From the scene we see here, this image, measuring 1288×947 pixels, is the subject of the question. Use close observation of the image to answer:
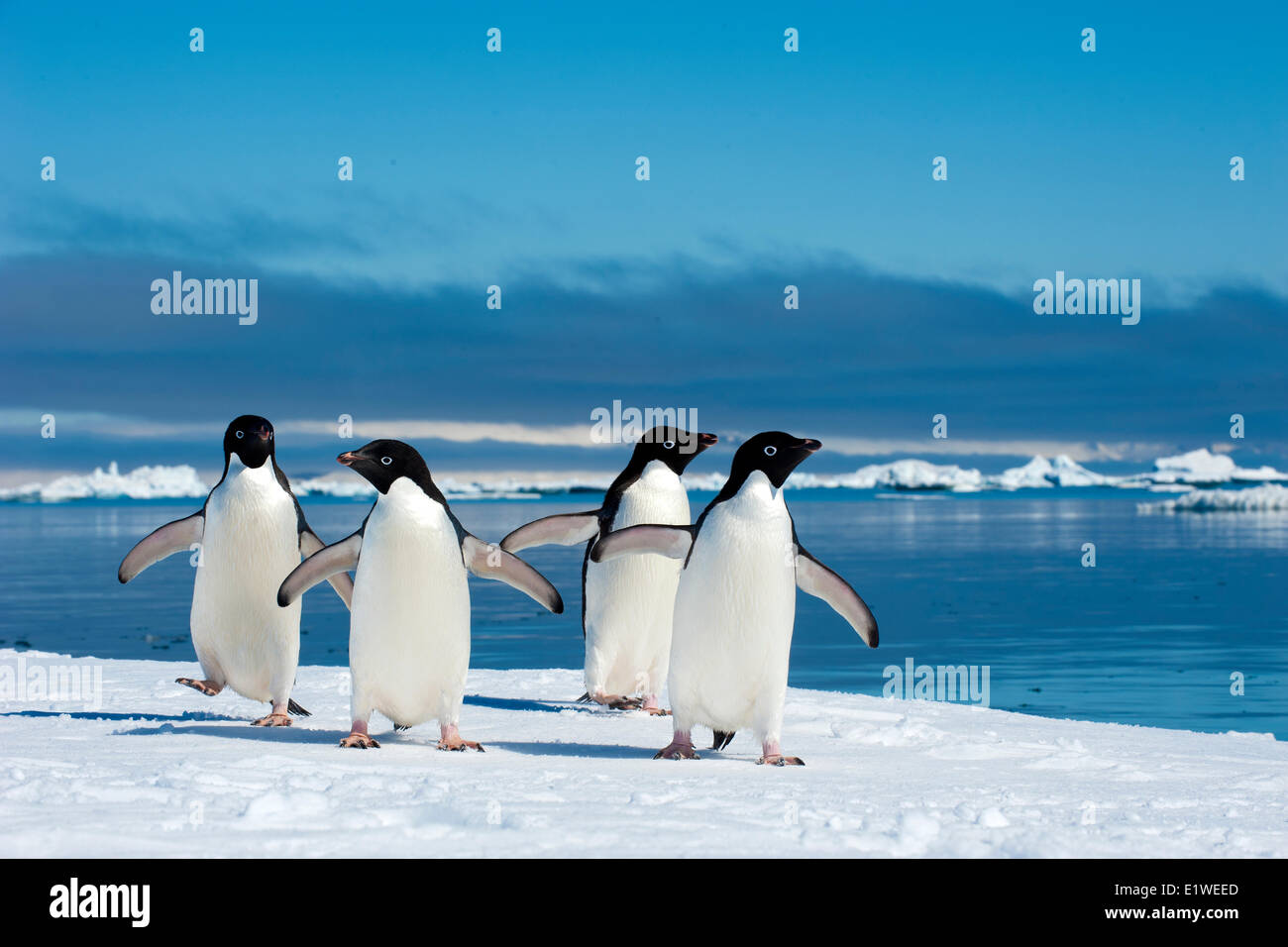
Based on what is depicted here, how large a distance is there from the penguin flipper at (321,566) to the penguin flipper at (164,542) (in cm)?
113

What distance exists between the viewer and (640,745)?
641 cm

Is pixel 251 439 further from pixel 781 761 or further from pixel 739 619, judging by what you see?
pixel 781 761

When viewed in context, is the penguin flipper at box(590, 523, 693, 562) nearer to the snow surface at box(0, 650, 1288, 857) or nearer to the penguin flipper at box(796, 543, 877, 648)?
the penguin flipper at box(796, 543, 877, 648)

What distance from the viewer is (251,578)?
691cm

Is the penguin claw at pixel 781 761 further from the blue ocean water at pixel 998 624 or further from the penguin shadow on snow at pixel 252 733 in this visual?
the blue ocean water at pixel 998 624

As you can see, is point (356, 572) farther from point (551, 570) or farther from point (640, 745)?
point (551, 570)

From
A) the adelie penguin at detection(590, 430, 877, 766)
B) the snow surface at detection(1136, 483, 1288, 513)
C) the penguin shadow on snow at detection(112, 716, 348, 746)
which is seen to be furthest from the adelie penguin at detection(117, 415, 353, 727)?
the snow surface at detection(1136, 483, 1288, 513)

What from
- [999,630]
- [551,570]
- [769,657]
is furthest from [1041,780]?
[551,570]

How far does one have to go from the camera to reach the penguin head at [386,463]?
6000mm

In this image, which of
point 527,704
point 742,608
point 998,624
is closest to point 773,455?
point 742,608

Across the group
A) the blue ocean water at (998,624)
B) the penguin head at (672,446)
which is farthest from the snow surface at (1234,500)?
the penguin head at (672,446)

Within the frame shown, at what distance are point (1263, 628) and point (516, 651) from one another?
10070 millimetres

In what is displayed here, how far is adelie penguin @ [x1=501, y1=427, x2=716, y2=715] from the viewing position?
7867 mm
